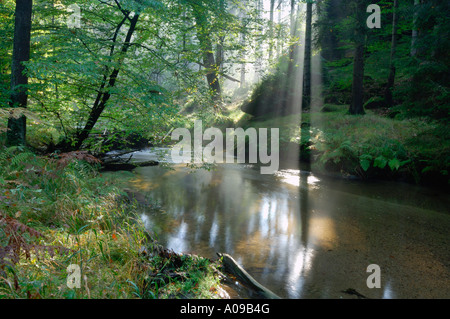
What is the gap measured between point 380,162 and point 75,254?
325 inches

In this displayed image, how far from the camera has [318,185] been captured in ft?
26.7

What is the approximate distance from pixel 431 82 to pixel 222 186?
596 cm

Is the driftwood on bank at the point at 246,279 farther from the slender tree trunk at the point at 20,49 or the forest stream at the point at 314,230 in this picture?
the slender tree trunk at the point at 20,49

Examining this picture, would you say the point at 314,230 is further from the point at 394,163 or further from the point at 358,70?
the point at 358,70

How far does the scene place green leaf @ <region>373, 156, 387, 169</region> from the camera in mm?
7957

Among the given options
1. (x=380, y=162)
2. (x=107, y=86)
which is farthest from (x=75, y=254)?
(x=380, y=162)

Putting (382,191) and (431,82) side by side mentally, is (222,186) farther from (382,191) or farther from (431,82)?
(431,82)

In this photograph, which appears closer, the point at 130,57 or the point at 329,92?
the point at 130,57

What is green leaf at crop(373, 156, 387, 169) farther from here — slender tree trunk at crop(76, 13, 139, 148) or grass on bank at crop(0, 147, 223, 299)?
slender tree trunk at crop(76, 13, 139, 148)

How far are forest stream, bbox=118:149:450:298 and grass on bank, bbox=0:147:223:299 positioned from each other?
0.89 meters

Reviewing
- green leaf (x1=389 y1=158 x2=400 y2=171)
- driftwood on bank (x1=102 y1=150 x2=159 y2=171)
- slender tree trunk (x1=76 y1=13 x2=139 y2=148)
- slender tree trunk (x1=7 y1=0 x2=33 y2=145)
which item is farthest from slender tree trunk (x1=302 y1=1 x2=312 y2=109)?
slender tree trunk (x1=7 y1=0 x2=33 y2=145)

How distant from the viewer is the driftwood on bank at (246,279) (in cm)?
287

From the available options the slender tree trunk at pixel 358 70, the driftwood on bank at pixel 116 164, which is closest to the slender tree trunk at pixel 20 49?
the driftwood on bank at pixel 116 164

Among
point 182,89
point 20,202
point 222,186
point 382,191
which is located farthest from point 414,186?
point 20,202
